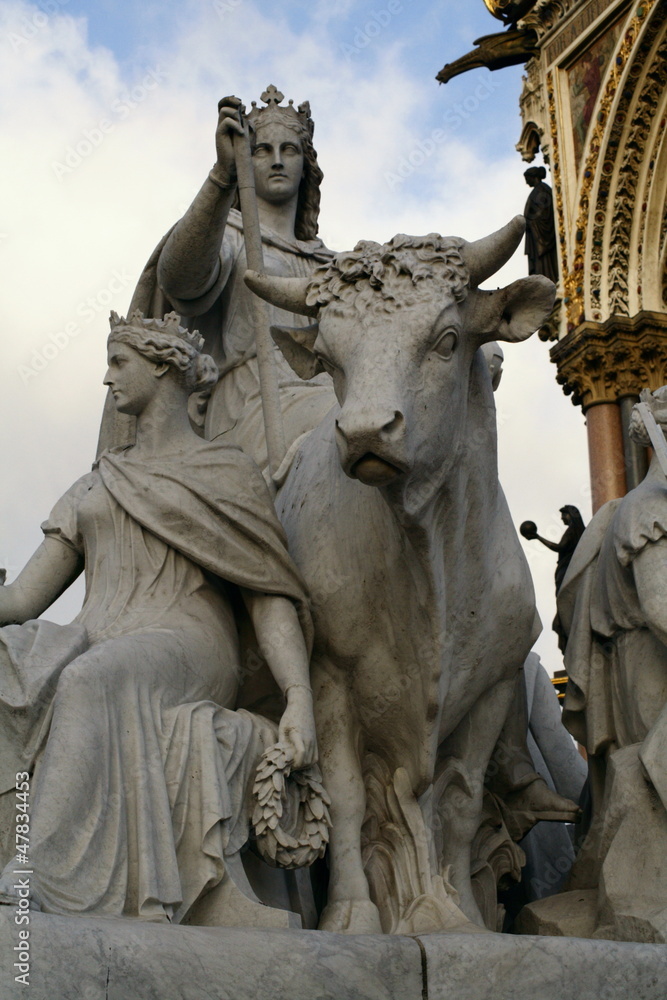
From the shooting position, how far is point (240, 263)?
6.25m

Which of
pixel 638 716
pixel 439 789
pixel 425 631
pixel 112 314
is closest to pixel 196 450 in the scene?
pixel 112 314

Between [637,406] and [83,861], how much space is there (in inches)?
96.5

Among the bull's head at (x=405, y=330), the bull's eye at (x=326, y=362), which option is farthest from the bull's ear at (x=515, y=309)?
the bull's eye at (x=326, y=362)

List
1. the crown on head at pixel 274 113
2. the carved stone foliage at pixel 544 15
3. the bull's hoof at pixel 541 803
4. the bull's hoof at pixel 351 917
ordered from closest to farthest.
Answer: the bull's hoof at pixel 351 917 → the bull's hoof at pixel 541 803 → the crown on head at pixel 274 113 → the carved stone foliage at pixel 544 15

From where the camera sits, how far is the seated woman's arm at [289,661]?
4102 mm

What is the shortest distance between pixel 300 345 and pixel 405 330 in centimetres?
66

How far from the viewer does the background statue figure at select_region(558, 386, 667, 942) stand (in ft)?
14.3

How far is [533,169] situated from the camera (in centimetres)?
2384

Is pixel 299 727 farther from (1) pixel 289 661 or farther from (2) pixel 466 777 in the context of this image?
(2) pixel 466 777

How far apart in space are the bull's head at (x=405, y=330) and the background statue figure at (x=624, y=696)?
85 centimetres

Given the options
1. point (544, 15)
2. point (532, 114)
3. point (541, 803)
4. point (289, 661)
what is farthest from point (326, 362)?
point (544, 15)

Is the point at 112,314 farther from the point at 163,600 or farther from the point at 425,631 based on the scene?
the point at 425,631

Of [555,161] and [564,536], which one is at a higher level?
[555,161]

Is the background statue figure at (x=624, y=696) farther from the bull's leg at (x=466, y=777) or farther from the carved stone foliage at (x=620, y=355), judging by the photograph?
the carved stone foliage at (x=620, y=355)
